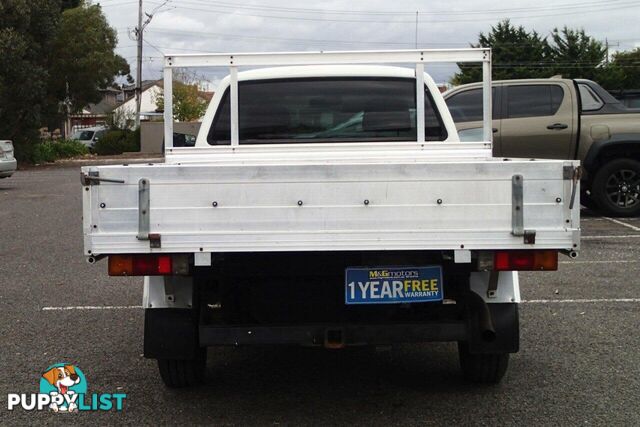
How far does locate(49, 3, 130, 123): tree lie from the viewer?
32.8 metres

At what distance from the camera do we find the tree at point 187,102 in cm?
4372

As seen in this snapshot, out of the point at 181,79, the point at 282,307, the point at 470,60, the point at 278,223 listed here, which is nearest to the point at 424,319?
the point at 282,307

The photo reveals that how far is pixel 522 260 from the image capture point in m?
3.62

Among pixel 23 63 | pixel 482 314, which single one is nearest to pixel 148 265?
pixel 482 314

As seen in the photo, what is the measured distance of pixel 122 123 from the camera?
44500mm

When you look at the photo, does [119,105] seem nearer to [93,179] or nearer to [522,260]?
[93,179]

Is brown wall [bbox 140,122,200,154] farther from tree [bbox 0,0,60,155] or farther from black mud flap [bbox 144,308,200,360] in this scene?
black mud flap [bbox 144,308,200,360]

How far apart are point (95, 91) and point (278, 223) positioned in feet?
109

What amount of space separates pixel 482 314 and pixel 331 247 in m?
1.02

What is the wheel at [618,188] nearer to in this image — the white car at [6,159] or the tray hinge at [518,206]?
the tray hinge at [518,206]

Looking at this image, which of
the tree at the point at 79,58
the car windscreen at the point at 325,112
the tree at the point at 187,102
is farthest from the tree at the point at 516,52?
the car windscreen at the point at 325,112

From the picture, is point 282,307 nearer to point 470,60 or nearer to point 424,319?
point 424,319

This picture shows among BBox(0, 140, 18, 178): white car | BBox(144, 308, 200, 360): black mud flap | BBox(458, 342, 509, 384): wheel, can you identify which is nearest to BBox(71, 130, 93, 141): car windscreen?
BBox(0, 140, 18, 178): white car

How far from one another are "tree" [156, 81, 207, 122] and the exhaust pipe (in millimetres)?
37070
